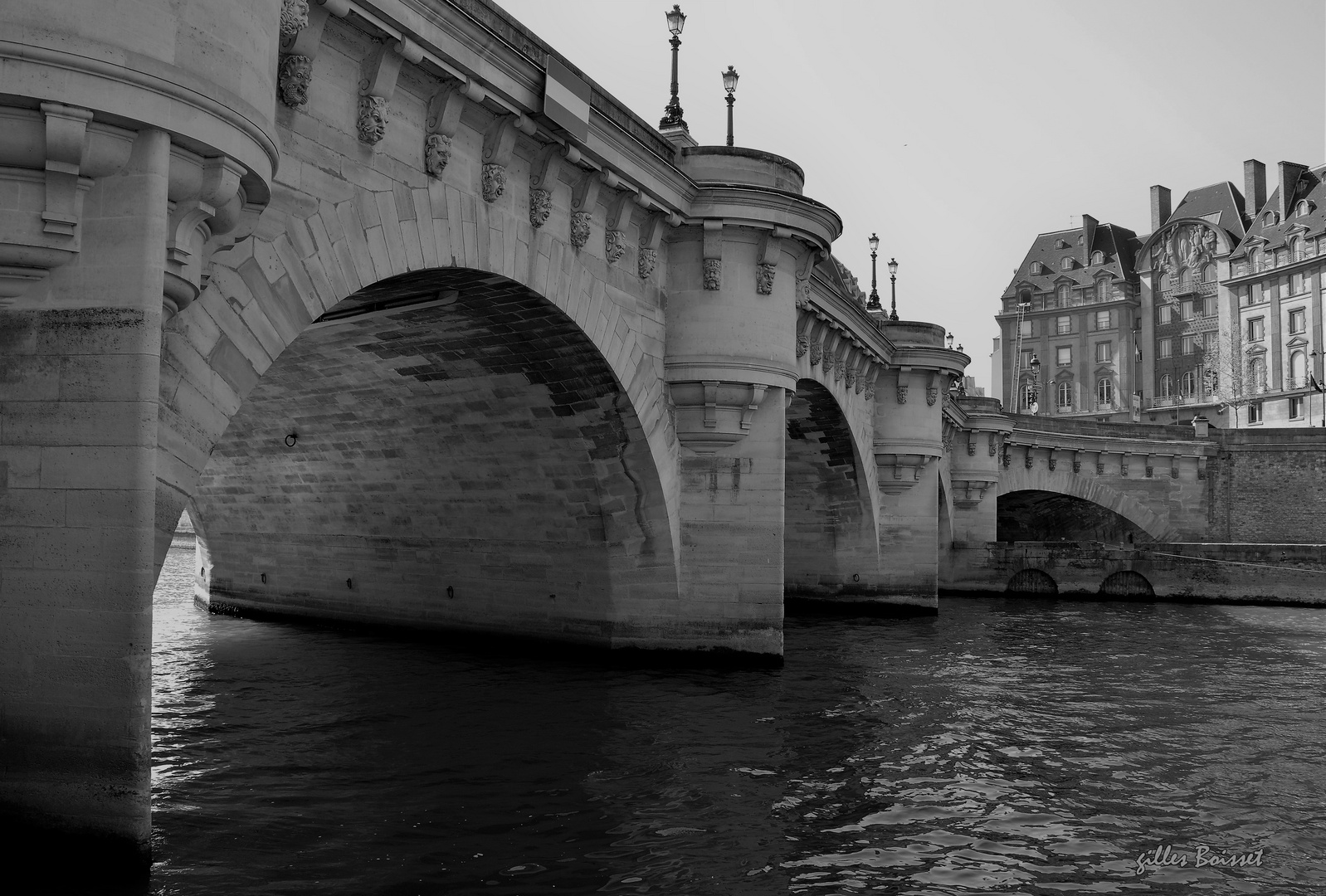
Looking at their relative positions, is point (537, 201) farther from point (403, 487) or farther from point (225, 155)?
point (403, 487)

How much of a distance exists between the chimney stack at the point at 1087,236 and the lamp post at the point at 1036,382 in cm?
831

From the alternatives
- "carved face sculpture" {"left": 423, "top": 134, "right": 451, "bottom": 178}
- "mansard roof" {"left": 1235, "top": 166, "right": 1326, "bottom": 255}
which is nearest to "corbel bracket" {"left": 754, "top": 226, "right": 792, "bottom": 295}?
"carved face sculpture" {"left": 423, "top": 134, "right": 451, "bottom": 178}

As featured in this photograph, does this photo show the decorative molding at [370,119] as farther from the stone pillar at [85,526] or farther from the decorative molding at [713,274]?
the decorative molding at [713,274]

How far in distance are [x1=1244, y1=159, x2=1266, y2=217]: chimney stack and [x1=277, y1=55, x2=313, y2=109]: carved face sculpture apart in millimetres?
81693

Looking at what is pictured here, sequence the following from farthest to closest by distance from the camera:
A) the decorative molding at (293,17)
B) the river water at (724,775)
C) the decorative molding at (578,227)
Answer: the decorative molding at (578,227) < the decorative molding at (293,17) < the river water at (724,775)

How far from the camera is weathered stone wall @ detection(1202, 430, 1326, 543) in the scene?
4934cm

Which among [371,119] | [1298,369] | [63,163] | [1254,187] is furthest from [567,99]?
[1254,187]

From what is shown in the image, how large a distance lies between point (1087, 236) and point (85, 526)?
89150 millimetres

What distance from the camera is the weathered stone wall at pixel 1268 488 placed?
4934 centimetres

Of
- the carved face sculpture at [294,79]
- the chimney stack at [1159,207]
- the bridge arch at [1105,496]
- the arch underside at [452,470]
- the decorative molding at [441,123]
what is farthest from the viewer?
the chimney stack at [1159,207]

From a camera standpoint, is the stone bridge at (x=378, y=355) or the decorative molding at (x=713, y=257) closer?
the stone bridge at (x=378, y=355)

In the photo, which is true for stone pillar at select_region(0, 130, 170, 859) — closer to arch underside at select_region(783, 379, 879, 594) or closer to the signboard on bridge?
→ the signboard on bridge

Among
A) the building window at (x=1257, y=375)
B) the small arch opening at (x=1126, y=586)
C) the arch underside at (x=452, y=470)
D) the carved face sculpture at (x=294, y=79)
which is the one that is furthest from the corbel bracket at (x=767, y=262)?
the building window at (x=1257, y=375)

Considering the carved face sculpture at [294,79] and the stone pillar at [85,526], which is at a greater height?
the carved face sculpture at [294,79]
